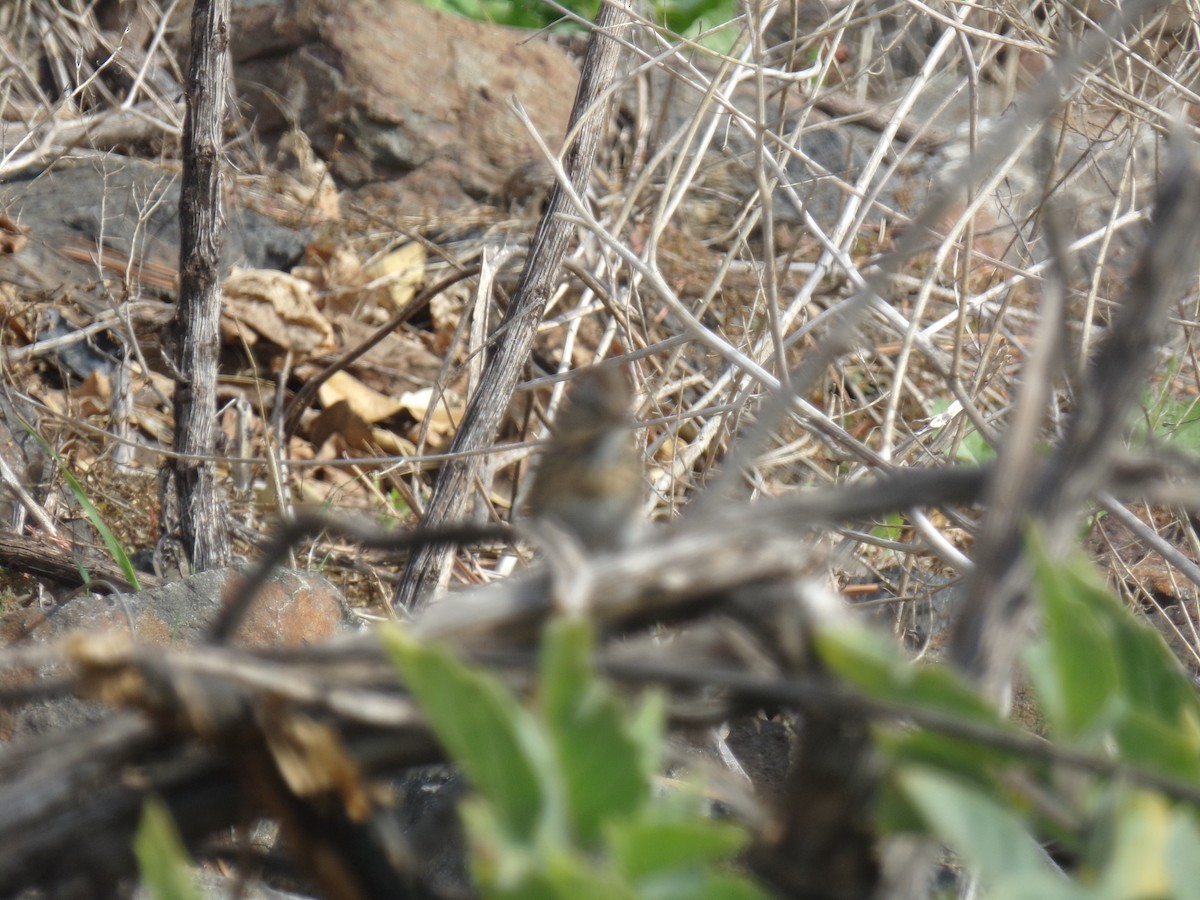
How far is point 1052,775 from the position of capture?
0.65 metres

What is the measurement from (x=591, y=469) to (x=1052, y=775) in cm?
135

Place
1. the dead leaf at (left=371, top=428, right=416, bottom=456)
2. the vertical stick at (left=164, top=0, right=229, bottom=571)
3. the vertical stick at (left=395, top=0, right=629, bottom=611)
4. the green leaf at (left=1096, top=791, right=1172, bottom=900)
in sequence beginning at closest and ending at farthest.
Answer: the green leaf at (left=1096, top=791, right=1172, bottom=900) < the vertical stick at (left=164, top=0, right=229, bottom=571) < the vertical stick at (left=395, top=0, right=629, bottom=611) < the dead leaf at (left=371, top=428, right=416, bottom=456)

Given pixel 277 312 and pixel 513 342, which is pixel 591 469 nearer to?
pixel 513 342

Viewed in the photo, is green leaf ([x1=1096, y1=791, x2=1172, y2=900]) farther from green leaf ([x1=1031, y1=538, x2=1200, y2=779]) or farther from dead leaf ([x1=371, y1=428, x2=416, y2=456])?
dead leaf ([x1=371, y1=428, x2=416, y2=456])

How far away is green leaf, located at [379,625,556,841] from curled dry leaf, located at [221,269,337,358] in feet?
16.6

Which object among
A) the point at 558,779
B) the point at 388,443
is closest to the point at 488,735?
the point at 558,779

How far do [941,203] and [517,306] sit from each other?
2.98m

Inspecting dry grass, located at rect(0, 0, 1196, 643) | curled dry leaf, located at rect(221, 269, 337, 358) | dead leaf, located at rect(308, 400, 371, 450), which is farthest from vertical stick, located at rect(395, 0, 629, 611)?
curled dry leaf, located at rect(221, 269, 337, 358)

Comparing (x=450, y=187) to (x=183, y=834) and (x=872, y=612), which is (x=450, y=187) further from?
(x=183, y=834)

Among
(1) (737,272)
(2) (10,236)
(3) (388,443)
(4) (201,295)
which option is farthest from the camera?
(1) (737,272)

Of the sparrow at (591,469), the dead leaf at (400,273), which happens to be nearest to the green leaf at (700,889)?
the sparrow at (591,469)

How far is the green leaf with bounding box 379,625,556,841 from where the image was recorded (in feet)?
1.84

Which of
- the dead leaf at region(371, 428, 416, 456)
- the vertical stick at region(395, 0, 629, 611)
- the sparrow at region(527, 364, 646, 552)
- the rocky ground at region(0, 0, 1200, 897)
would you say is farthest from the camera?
A: the dead leaf at region(371, 428, 416, 456)

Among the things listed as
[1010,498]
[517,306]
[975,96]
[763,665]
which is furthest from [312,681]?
[517,306]
